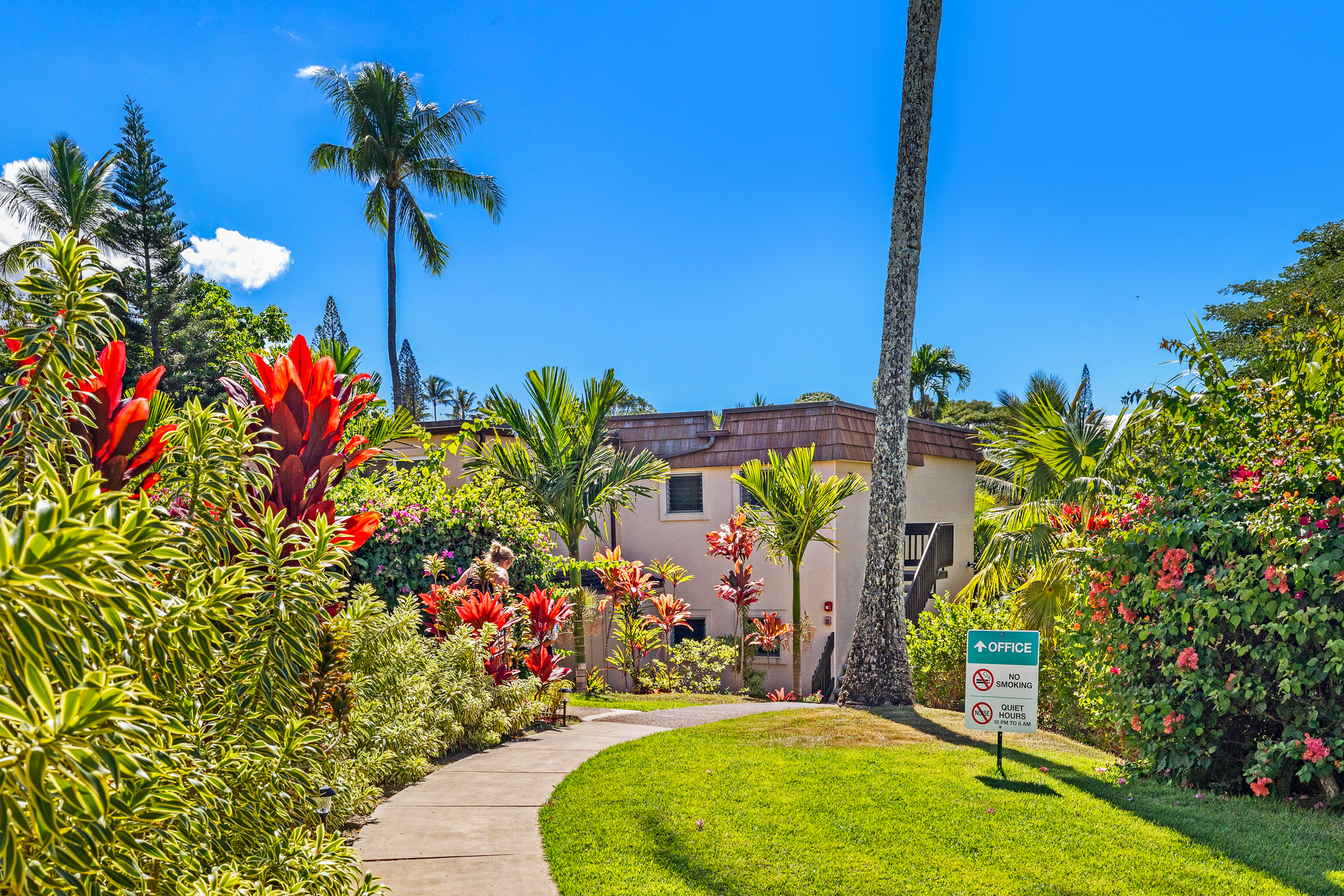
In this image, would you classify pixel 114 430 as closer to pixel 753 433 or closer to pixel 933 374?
pixel 753 433

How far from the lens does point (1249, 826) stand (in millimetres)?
4684

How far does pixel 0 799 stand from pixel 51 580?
0.34 metres

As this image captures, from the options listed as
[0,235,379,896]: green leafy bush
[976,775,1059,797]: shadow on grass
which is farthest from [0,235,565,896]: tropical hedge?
[976,775,1059,797]: shadow on grass

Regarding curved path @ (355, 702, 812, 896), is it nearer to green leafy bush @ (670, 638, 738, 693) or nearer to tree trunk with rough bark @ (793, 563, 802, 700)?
tree trunk with rough bark @ (793, 563, 802, 700)

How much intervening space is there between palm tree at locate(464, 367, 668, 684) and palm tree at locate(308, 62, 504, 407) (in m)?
14.4

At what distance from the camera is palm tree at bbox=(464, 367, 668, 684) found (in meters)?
11.2

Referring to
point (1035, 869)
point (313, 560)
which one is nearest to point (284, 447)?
point (313, 560)

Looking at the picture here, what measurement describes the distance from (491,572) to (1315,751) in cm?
665

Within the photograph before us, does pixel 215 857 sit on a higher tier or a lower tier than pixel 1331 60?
lower

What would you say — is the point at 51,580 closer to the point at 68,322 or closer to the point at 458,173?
the point at 68,322

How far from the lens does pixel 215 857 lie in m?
2.25

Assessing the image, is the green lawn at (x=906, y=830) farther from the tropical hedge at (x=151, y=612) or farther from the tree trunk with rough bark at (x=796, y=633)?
the tree trunk with rough bark at (x=796, y=633)

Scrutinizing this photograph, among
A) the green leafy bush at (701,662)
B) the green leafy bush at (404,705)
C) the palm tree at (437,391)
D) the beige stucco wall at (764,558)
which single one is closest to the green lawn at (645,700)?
the green leafy bush at (701,662)

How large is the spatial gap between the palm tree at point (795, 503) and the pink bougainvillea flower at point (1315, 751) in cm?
751
